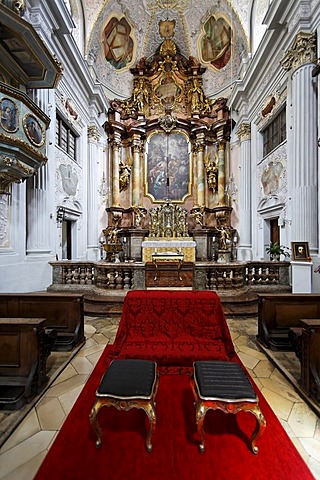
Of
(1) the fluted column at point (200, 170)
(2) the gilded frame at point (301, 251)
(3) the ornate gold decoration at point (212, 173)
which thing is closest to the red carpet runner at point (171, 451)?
(2) the gilded frame at point (301, 251)

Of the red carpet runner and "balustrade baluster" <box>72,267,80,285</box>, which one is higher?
"balustrade baluster" <box>72,267,80,285</box>

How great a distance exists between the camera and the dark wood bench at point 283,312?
388 centimetres

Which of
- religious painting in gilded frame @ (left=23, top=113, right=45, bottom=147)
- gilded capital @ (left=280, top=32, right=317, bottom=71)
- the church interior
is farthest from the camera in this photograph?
gilded capital @ (left=280, top=32, right=317, bottom=71)

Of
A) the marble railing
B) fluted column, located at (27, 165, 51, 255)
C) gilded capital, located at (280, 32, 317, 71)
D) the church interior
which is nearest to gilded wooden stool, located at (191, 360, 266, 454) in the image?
the church interior

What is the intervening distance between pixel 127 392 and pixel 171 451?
57cm

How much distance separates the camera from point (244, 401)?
72.3 inches

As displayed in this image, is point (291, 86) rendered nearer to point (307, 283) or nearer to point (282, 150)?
point (282, 150)

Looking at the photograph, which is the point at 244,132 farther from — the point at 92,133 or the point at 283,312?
the point at 283,312

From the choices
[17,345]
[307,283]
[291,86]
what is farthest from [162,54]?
[17,345]

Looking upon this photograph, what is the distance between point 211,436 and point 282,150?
25.7 feet

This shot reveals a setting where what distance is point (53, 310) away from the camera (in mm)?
4012

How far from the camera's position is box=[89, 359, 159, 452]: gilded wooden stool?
1871 millimetres

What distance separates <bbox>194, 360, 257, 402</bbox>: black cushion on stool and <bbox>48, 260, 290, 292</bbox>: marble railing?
3988mm

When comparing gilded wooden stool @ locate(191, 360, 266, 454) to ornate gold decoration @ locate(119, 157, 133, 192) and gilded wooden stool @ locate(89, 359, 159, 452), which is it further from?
ornate gold decoration @ locate(119, 157, 133, 192)
